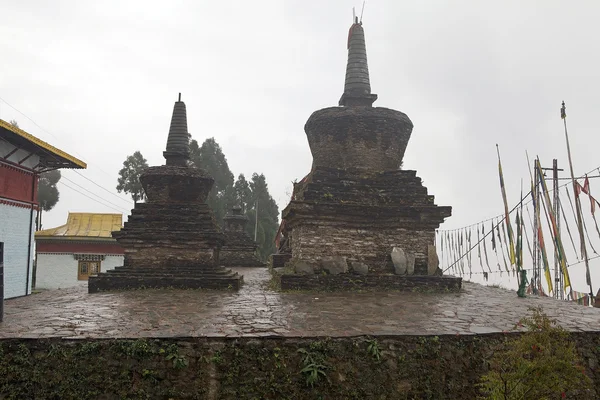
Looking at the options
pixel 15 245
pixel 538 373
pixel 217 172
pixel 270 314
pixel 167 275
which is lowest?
pixel 538 373

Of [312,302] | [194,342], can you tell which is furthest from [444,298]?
[194,342]

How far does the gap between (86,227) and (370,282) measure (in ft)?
67.2

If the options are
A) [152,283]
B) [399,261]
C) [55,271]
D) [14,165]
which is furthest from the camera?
[55,271]

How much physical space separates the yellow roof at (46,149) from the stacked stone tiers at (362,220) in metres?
8.13

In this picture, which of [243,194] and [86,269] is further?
[243,194]

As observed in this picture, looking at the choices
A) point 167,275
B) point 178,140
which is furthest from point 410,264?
point 178,140

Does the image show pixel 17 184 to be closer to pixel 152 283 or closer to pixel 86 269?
pixel 152 283

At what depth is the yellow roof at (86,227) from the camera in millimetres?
25484

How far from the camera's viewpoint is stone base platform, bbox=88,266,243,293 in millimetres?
12508

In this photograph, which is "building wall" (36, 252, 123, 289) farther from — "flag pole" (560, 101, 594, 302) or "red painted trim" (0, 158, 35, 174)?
"flag pole" (560, 101, 594, 302)

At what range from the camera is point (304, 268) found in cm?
1273

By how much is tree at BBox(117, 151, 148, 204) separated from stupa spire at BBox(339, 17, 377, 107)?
26.1 meters

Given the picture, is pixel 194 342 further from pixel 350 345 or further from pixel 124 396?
pixel 350 345

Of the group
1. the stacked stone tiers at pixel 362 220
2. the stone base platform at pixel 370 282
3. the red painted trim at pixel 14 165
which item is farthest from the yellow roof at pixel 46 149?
the stone base platform at pixel 370 282
